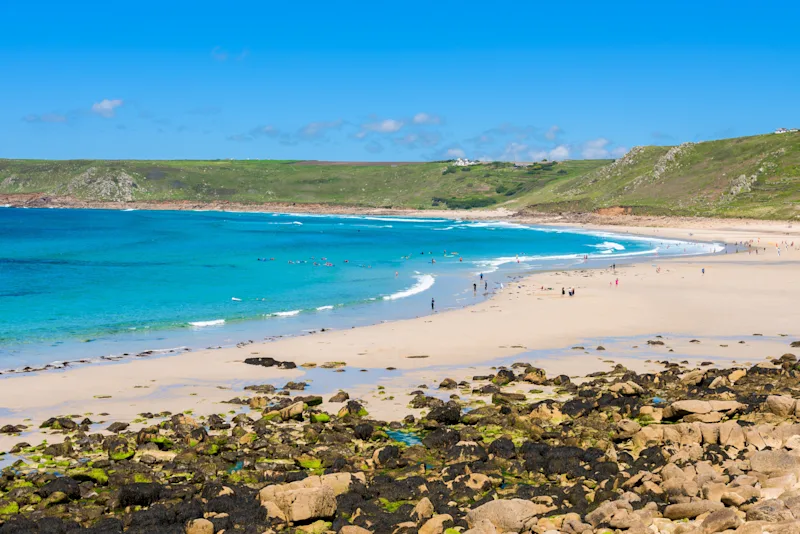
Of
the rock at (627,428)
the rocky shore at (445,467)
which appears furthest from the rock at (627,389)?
the rock at (627,428)

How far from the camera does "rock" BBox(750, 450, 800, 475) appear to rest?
13.6m

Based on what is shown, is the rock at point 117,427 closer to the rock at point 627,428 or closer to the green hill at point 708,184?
the rock at point 627,428

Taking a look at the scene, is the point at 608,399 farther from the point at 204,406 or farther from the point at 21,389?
the point at 21,389

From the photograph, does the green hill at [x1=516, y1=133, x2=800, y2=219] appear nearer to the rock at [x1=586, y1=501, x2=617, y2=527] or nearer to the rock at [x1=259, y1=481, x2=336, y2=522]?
the rock at [x1=586, y1=501, x2=617, y2=527]

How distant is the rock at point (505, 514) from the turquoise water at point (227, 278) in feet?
78.9

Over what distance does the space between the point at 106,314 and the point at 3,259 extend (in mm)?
45593

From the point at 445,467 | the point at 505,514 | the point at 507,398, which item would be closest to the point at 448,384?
the point at 507,398

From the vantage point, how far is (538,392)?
926 inches

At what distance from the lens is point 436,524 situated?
12.8 metres

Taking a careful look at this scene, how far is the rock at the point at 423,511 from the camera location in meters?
13.4

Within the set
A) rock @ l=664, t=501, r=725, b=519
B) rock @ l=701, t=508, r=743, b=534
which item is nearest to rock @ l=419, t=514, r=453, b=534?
rock @ l=664, t=501, r=725, b=519

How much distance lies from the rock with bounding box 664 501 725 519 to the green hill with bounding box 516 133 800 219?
124 meters

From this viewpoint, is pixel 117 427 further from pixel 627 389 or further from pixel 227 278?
pixel 227 278

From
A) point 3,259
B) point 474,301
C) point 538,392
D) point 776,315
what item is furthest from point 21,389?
point 3,259
